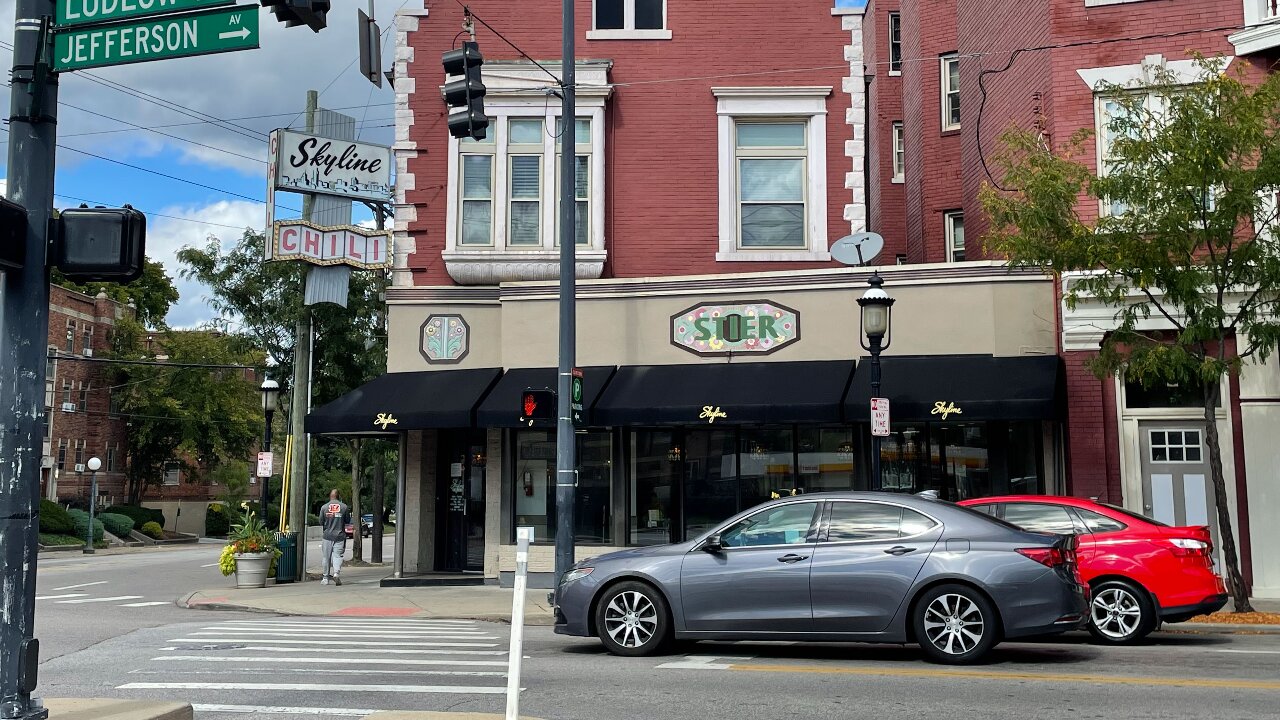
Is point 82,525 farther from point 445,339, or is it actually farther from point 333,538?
point 445,339

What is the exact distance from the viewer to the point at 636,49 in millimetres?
21234

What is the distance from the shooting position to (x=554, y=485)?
1992 cm

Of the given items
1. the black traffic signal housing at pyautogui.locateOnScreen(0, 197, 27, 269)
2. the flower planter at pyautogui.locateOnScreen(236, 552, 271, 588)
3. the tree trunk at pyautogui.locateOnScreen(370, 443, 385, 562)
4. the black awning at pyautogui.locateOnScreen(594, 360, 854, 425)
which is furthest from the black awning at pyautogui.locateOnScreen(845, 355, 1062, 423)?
the tree trunk at pyautogui.locateOnScreen(370, 443, 385, 562)

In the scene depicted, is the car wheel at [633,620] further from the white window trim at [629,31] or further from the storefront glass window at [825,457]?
the white window trim at [629,31]

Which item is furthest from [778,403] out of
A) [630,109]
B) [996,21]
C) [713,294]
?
[996,21]

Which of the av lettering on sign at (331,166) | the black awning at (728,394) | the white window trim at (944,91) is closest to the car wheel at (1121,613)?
the black awning at (728,394)

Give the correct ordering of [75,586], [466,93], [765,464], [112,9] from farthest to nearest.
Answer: [75,586], [765,464], [466,93], [112,9]

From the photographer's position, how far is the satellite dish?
19.3 m

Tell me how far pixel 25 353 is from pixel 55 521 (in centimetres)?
4471

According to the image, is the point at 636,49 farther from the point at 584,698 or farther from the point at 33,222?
the point at 33,222

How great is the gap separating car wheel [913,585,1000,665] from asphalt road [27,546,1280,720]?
179 mm

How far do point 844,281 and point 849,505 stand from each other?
8913 millimetres

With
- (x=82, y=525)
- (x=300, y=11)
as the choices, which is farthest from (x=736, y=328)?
(x=82, y=525)

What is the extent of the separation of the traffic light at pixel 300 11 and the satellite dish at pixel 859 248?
12802mm
